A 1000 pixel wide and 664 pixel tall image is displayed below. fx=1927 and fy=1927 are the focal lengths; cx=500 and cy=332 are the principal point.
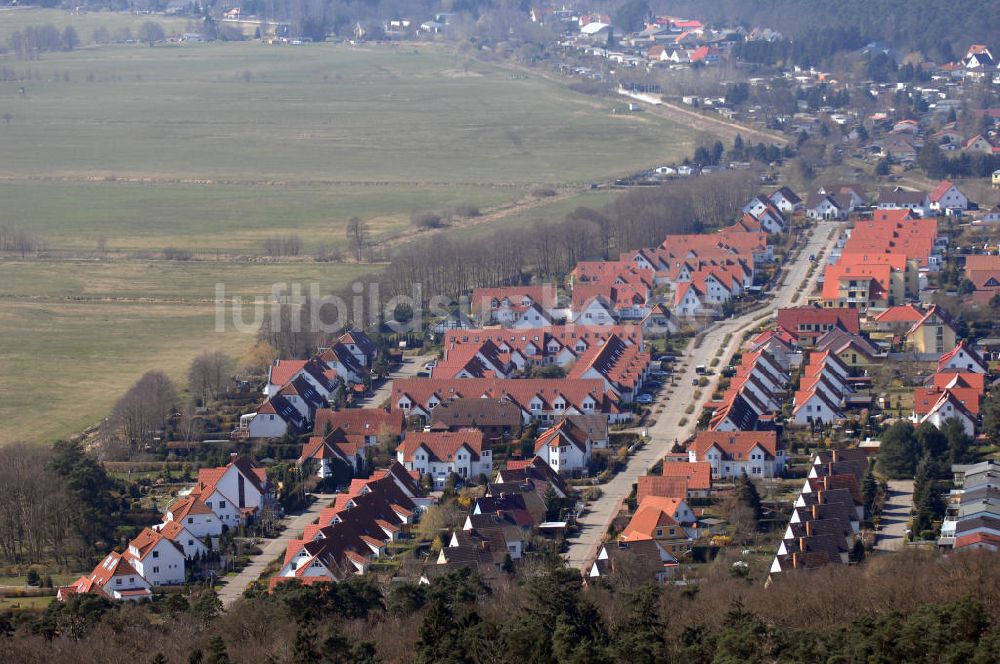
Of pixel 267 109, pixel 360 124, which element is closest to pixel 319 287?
pixel 360 124

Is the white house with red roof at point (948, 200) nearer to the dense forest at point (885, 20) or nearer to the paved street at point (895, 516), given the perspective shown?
the paved street at point (895, 516)

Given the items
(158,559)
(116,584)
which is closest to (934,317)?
(158,559)

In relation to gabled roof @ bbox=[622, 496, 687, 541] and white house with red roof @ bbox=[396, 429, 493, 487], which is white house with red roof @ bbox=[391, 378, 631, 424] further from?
gabled roof @ bbox=[622, 496, 687, 541]

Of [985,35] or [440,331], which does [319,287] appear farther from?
[985,35]

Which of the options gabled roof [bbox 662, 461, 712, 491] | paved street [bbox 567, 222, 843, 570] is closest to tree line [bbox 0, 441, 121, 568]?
paved street [bbox 567, 222, 843, 570]

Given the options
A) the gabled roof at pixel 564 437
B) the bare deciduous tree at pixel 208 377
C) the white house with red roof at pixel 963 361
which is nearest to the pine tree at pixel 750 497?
the gabled roof at pixel 564 437
